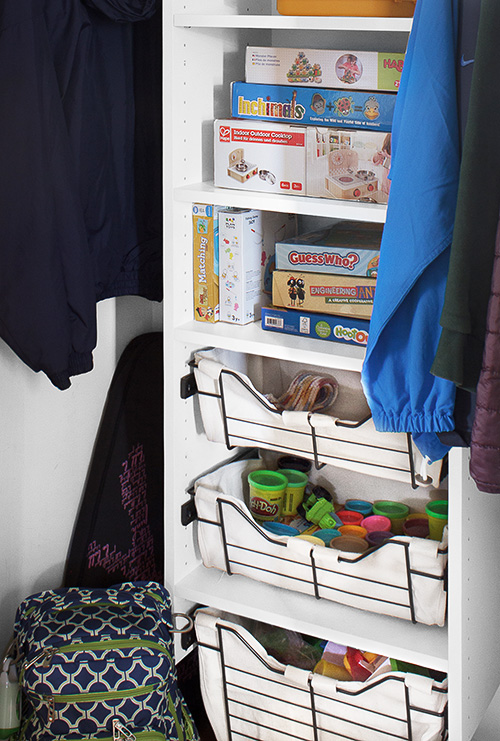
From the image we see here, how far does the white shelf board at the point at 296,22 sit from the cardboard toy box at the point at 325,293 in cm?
40

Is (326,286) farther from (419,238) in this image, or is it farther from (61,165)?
(61,165)

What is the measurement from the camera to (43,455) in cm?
175

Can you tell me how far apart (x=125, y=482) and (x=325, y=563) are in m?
0.53

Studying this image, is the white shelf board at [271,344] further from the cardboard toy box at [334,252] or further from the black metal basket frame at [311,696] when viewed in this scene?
the black metal basket frame at [311,696]

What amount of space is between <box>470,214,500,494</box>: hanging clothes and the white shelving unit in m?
0.26

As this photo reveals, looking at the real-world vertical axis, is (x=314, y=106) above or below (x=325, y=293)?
above

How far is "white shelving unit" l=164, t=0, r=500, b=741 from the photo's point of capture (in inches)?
54.9

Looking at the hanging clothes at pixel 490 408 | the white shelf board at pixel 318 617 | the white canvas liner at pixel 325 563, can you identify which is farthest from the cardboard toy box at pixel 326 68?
the white shelf board at pixel 318 617

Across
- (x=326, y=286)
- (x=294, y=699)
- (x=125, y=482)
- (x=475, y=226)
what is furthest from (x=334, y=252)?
(x=294, y=699)

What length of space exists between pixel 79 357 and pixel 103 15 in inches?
24.6

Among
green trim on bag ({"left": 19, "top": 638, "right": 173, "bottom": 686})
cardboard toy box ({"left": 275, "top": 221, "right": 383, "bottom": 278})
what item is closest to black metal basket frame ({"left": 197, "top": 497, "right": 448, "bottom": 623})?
green trim on bag ({"left": 19, "top": 638, "right": 173, "bottom": 686})

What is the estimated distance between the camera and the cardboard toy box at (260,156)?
148cm

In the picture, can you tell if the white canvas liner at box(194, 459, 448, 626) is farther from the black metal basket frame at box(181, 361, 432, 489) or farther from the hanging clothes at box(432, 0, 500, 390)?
the hanging clothes at box(432, 0, 500, 390)

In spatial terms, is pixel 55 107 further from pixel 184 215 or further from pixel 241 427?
pixel 241 427
